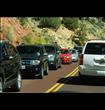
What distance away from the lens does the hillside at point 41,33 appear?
2274 inches

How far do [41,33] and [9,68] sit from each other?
61046 mm

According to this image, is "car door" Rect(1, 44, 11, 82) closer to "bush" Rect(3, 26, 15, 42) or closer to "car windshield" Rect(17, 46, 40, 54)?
"car windshield" Rect(17, 46, 40, 54)

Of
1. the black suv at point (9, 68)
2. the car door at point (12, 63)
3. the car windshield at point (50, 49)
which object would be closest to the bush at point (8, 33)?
the car windshield at point (50, 49)

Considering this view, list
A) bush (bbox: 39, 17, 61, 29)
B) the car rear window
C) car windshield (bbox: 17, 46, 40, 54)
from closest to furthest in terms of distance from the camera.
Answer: the car rear window
car windshield (bbox: 17, 46, 40, 54)
bush (bbox: 39, 17, 61, 29)

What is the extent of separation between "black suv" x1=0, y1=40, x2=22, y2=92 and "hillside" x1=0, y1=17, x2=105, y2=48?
36896 mm

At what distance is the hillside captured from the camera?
57.8 meters

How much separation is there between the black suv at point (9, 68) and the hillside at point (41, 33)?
3690cm

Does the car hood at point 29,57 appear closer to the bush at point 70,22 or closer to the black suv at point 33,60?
the black suv at point 33,60

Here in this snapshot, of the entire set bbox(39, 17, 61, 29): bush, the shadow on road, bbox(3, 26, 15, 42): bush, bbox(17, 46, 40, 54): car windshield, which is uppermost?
bbox(39, 17, 61, 29): bush

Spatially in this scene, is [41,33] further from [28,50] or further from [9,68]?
[9,68]

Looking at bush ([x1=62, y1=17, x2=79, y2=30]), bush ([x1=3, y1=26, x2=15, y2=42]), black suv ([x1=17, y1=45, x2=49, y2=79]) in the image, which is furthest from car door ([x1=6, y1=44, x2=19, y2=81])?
bush ([x1=62, y1=17, x2=79, y2=30])
